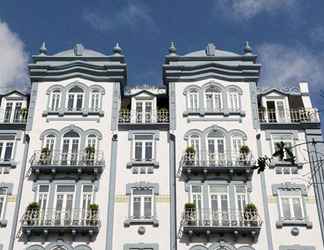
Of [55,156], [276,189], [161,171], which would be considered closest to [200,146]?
[161,171]

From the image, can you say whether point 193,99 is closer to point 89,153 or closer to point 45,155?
point 89,153

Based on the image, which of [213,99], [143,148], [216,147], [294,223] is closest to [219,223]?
[294,223]

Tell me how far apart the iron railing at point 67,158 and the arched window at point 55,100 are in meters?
3.62

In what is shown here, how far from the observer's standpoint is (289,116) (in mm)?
34312

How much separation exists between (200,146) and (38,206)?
408 inches

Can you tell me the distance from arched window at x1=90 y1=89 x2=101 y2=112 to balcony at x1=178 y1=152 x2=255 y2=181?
22.8 ft

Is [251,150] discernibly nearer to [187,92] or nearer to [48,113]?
[187,92]

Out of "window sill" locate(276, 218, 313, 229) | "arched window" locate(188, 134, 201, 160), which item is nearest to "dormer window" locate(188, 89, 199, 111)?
"arched window" locate(188, 134, 201, 160)

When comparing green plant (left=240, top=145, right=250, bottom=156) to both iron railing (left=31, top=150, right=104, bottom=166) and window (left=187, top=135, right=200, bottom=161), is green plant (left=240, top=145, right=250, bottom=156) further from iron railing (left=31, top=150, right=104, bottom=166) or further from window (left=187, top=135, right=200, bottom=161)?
iron railing (left=31, top=150, right=104, bottom=166)

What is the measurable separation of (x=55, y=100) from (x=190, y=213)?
12.2 m

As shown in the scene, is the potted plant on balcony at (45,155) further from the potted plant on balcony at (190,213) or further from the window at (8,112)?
the potted plant on balcony at (190,213)

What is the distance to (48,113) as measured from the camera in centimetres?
3403

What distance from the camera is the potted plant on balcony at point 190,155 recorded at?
1235 inches

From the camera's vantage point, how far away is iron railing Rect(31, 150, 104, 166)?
3145 centimetres
